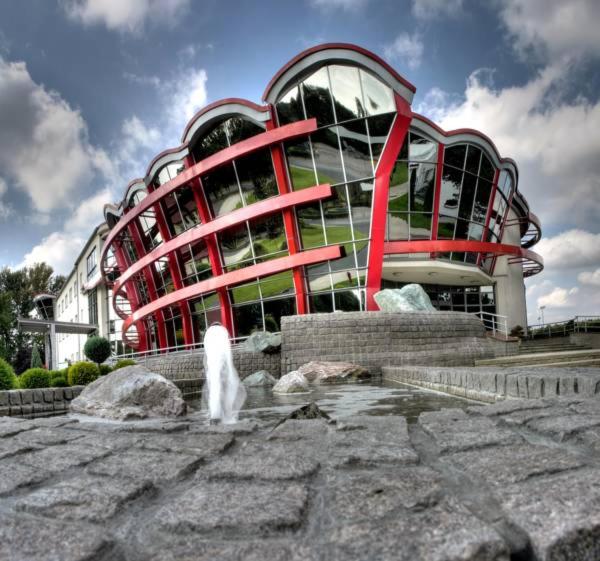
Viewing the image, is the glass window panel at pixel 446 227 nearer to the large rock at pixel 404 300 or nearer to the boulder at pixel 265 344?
the large rock at pixel 404 300

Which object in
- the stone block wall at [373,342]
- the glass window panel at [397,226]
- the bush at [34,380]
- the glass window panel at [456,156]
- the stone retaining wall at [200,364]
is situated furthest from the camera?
the glass window panel at [456,156]

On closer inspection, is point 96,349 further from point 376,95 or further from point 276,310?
point 376,95

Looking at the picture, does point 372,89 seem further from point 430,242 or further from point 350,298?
point 350,298

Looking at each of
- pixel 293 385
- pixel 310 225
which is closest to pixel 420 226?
pixel 310 225

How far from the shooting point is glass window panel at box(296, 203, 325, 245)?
21.9 meters

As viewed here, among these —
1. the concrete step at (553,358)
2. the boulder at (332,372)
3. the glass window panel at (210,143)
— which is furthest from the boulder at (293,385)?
the glass window panel at (210,143)

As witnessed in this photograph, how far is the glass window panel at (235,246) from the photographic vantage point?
24047 millimetres

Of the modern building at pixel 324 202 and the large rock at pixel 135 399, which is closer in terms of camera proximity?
the large rock at pixel 135 399

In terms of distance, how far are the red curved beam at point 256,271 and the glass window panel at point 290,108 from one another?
21.5ft

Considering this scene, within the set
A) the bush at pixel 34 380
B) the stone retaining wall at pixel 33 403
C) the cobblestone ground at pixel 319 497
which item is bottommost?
the stone retaining wall at pixel 33 403

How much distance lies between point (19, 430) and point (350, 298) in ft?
57.8

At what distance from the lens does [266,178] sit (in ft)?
75.7

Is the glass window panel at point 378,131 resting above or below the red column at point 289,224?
above

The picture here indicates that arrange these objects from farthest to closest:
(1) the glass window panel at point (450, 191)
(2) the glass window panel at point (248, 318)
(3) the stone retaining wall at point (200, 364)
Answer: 1. (1) the glass window panel at point (450, 191)
2. (2) the glass window panel at point (248, 318)
3. (3) the stone retaining wall at point (200, 364)
